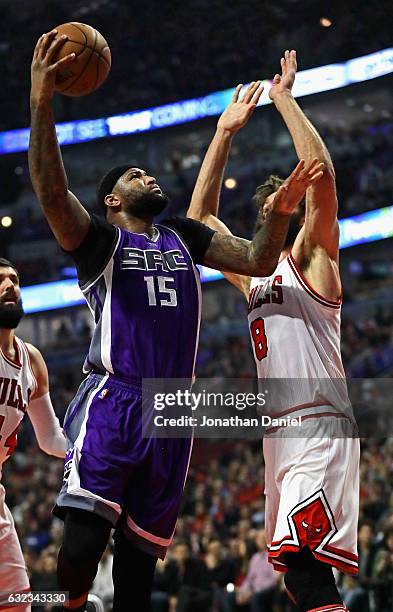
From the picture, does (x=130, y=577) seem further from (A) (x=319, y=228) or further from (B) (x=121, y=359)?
(A) (x=319, y=228)

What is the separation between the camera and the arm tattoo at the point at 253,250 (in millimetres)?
4277

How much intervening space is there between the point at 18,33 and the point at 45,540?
17500 millimetres

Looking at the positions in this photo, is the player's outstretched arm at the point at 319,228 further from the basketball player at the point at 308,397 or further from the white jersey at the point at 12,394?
the white jersey at the point at 12,394

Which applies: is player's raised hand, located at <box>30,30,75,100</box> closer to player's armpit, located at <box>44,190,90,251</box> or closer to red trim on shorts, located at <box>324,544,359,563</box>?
player's armpit, located at <box>44,190,90,251</box>

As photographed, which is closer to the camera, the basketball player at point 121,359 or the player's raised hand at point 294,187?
the basketball player at point 121,359

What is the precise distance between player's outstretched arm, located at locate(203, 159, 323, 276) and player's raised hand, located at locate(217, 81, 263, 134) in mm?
1058

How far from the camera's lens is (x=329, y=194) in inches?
186

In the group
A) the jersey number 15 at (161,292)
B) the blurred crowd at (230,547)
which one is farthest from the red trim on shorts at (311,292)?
the blurred crowd at (230,547)

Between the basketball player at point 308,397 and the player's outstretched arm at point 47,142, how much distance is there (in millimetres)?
1266

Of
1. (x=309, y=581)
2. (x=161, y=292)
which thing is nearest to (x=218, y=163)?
(x=161, y=292)

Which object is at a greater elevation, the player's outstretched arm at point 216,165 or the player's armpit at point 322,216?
the player's outstretched arm at point 216,165

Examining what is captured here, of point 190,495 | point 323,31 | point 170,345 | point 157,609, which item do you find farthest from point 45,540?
point 323,31

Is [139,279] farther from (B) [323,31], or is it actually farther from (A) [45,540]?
(B) [323,31]

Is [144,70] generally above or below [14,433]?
above
